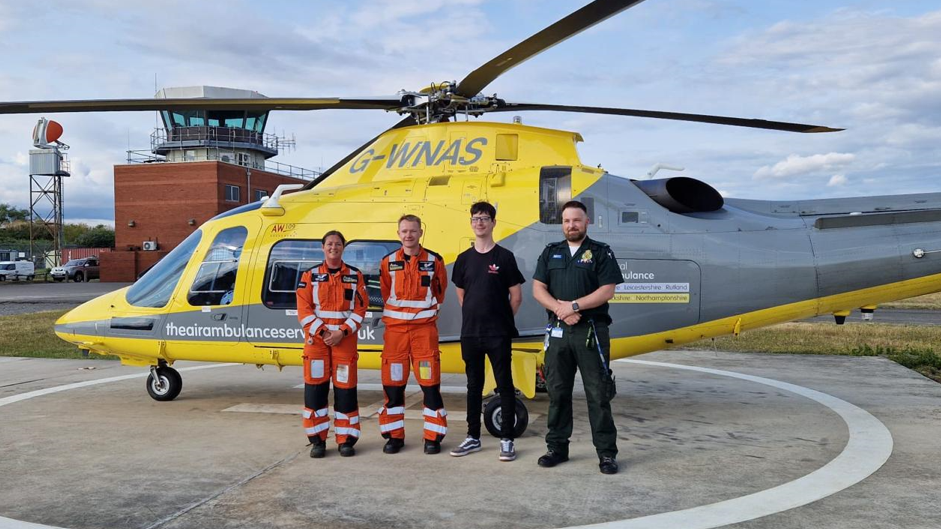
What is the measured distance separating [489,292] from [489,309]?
13cm

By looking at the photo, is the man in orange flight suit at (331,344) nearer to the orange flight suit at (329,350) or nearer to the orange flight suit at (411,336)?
the orange flight suit at (329,350)

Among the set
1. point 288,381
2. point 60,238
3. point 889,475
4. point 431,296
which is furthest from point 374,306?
point 60,238

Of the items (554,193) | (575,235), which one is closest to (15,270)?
(554,193)

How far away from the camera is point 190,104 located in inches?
262

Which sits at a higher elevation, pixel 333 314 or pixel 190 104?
pixel 190 104

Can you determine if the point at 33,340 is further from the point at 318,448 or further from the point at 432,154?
the point at 318,448

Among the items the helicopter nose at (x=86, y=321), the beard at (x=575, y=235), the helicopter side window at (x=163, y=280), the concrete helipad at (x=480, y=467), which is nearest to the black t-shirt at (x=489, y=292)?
the beard at (x=575, y=235)

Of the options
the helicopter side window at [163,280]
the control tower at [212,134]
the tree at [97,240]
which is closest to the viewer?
the helicopter side window at [163,280]

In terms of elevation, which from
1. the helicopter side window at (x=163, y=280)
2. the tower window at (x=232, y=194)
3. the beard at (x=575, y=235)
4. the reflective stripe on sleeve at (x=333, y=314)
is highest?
the tower window at (x=232, y=194)

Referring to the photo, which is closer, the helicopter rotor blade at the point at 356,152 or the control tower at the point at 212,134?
the helicopter rotor blade at the point at 356,152

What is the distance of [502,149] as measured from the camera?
738cm

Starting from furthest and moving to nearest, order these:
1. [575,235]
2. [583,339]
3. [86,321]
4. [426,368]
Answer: [86,321] < [426,368] < [575,235] < [583,339]

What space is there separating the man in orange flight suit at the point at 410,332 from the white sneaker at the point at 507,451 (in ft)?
1.81

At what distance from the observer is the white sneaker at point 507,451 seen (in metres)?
5.59
